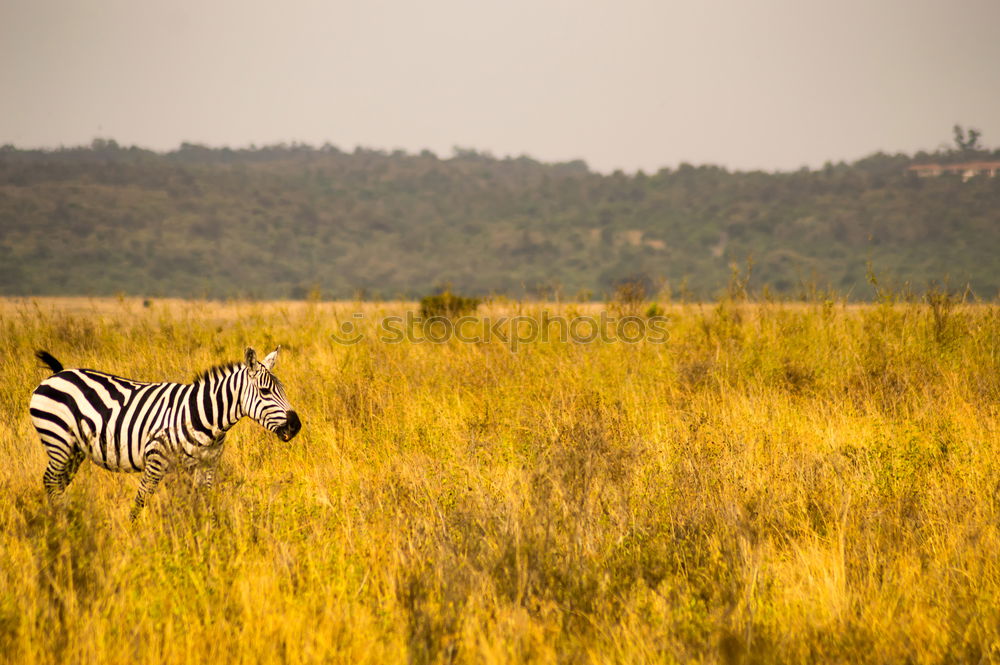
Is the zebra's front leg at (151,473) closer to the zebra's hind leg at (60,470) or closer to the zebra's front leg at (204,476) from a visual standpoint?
the zebra's front leg at (204,476)

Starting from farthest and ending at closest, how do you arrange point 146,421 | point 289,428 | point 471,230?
point 471,230 < point 146,421 < point 289,428

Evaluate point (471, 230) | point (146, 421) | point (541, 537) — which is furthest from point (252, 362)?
point (471, 230)

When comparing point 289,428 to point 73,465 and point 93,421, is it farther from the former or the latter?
point 73,465

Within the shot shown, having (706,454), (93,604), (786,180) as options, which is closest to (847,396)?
(706,454)

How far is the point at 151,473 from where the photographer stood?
460 cm

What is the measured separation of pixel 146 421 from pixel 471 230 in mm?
91607

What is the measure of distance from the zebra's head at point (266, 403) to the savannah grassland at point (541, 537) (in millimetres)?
381

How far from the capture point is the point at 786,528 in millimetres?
4594

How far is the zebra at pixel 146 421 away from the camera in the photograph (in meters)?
4.61

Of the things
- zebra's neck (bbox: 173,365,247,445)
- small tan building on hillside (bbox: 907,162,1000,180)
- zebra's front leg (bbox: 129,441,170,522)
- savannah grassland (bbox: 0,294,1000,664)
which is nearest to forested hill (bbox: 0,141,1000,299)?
small tan building on hillside (bbox: 907,162,1000,180)

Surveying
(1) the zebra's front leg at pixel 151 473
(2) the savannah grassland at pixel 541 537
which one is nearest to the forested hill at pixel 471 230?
(2) the savannah grassland at pixel 541 537

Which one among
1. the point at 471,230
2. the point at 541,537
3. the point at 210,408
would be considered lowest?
the point at 541,537

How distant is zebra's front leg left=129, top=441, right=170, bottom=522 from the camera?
4562 millimetres

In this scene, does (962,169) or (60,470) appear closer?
(60,470)
